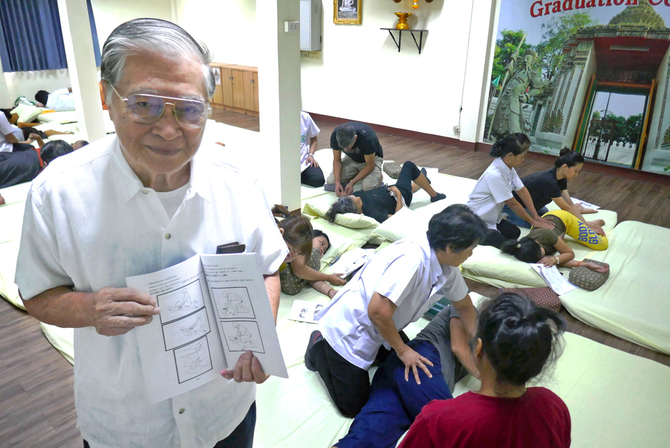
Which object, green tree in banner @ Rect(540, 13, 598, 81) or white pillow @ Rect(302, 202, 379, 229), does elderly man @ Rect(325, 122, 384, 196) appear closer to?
white pillow @ Rect(302, 202, 379, 229)

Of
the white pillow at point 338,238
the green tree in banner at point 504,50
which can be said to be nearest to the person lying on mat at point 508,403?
the white pillow at point 338,238

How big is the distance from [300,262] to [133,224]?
208 cm

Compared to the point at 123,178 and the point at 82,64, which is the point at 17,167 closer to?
the point at 82,64

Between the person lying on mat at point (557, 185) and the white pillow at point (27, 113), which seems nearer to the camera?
the person lying on mat at point (557, 185)

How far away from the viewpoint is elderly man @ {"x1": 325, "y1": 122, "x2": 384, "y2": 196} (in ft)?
14.7

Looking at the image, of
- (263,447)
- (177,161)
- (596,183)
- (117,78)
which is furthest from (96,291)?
(596,183)

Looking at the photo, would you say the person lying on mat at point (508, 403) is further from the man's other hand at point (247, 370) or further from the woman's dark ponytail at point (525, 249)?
the woman's dark ponytail at point (525, 249)

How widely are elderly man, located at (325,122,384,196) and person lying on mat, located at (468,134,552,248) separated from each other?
1.17 meters

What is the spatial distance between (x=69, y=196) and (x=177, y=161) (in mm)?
205

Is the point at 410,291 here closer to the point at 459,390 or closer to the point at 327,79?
the point at 459,390

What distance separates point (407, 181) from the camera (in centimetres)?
448

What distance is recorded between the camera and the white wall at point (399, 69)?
6480 mm

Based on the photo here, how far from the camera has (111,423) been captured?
0.97 metres

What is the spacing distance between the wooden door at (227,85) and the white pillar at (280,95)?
589 cm
